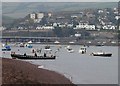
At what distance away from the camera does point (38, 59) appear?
81.4 metres

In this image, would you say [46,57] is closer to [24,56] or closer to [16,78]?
[24,56]

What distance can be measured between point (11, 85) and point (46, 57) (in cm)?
5316

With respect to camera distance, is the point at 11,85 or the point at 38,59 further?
the point at 38,59

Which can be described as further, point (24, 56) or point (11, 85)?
point (24, 56)

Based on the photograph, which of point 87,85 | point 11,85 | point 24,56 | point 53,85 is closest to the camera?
point 11,85

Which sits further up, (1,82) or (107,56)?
(1,82)

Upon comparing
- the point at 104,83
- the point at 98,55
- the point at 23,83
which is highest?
the point at 23,83

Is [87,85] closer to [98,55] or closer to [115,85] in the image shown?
[115,85]

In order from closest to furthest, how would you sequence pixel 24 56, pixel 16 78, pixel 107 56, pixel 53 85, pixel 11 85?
pixel 11 85 → pixel 16 78 → pixel 53 85 → pixel 24 56 → pixel 107 56

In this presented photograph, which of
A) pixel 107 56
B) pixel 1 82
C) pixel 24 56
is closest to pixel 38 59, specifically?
pixel 24 56

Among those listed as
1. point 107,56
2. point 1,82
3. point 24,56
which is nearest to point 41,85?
point 1,82

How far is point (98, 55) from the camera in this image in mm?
106312

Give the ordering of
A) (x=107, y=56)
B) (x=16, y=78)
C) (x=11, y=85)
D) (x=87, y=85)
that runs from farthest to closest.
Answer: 1. (x=107, y=56)
2. (x=87, y=85)
3. (x=16, y=78)
4. (x=11, y=85)

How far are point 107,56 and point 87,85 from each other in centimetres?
6358
